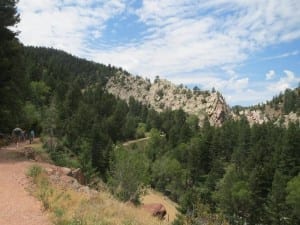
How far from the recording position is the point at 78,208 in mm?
13383

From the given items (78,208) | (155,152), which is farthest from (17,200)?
(155,152)

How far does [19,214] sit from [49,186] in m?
3.57

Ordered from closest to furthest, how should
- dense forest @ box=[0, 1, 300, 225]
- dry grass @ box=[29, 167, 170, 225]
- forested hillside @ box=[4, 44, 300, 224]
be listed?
dry grass @ box=[29, 167, 170, 225] → dense forest @ box=[0, 1, 300, 225] → forested hillside @ box=[4, 44, 300, 224]

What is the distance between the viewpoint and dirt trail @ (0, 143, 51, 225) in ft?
40.3

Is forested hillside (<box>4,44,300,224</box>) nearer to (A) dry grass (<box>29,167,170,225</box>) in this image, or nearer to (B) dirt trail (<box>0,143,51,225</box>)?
(B) dirt trail (<box>0,143,51,225</box>)

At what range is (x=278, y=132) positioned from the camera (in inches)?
4461

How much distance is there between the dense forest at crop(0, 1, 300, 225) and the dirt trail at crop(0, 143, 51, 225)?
8.67 metres

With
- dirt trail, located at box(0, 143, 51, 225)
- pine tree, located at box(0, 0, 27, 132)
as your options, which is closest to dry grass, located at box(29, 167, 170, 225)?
dirt trail, located at box(0, 143, 51, 225)

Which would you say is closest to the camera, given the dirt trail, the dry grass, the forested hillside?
the dry grass

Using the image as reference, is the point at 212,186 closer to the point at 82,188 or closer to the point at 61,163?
the point at 61,163

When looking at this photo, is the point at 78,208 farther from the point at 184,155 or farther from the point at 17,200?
the point at 184,155

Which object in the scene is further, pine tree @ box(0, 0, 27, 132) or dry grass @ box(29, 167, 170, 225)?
pine tree @ box(0, 0, 27, 132)

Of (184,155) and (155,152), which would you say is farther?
(155,152)

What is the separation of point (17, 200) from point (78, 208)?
2.70 metres
